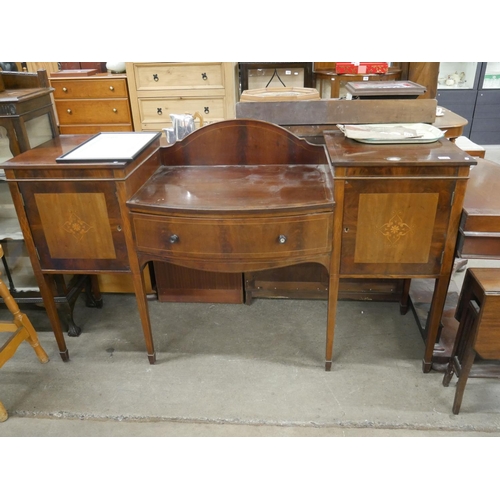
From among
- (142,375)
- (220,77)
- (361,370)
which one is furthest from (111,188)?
(220,77)

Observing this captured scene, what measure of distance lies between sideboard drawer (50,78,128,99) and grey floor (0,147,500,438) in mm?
1481

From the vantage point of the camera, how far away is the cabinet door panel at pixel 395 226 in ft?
5.01

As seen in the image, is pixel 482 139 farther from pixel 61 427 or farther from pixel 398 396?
pixel 61 427

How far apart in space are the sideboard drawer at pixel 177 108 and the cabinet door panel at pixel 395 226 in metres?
1.96

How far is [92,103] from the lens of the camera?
10.6 feet

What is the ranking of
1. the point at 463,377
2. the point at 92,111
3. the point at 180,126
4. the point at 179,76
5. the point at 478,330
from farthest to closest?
1. the point at 92,111
2. the point at 179,76
3. the point at 180,126
4. the point at 463,377
5. the point at 478,330

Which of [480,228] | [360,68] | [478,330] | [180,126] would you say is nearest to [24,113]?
[180,126]

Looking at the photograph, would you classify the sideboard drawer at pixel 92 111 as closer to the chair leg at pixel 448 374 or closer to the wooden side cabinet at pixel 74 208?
the wooden side cabinet at pixel 74 208

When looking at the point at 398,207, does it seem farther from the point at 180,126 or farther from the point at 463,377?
the point at 180,126

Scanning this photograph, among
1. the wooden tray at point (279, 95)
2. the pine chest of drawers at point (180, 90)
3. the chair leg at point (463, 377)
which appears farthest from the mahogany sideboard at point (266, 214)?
the pine chest of drawers at point (180, 90)

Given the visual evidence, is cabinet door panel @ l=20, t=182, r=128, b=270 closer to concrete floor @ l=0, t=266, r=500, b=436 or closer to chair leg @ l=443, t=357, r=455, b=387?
concrete floor @ l=0, t=266, r=500, b=436

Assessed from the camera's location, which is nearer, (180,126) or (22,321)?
(22,321)

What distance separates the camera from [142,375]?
6.35 feet

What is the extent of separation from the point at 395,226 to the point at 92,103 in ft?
8.41
